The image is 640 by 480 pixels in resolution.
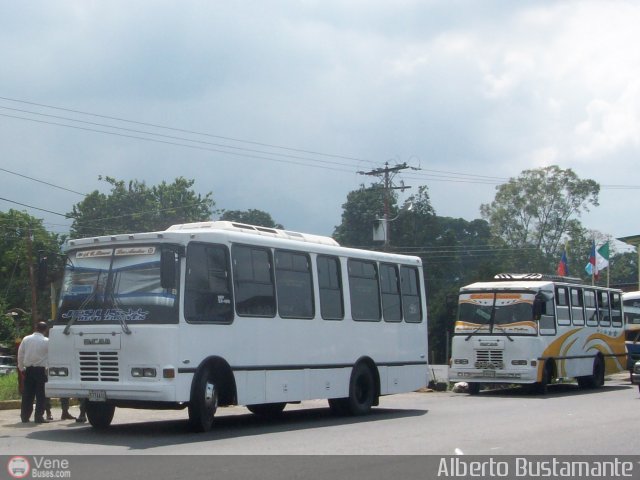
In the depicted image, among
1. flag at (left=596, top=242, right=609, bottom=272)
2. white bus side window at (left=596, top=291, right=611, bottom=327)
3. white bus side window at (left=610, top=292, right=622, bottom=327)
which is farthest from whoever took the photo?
flag at (left=596, top=242, right=609, bottom=272)

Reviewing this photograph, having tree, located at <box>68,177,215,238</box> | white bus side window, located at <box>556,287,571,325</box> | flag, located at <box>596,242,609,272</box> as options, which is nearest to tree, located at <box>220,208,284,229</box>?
tree, located at <box>68,177,215,238</box>

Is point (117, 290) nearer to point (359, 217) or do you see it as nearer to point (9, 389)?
point (9, 389)

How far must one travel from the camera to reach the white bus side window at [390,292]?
19641 millimetres

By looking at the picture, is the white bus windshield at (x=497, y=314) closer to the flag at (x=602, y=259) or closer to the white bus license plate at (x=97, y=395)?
the white bus license plate at (x=97, y=395)

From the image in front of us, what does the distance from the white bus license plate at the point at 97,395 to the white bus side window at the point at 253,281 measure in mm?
2497

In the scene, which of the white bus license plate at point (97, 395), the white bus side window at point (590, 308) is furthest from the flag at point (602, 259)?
the white bus license plate at point (97, 395)

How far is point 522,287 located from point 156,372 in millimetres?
14922

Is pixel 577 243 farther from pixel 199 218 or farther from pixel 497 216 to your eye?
pixel 199 218

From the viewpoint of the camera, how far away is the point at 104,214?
69938 millimetres

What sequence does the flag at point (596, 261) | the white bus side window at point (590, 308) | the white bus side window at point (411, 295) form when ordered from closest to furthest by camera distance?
the white bus side window at point (411, 295)
the white bus side window at point (590, 308)
the flag at point (596, 261)

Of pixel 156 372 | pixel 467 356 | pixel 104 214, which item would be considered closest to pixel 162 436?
pixel 156 372

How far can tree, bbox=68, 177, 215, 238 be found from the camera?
68875mm

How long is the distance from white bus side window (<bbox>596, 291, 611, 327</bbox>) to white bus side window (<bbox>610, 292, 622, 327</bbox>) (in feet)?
1.55

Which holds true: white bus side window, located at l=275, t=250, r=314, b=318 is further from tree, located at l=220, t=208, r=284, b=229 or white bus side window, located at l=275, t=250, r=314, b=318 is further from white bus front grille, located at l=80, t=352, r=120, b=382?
tree, located at l=220, t=208, r=284, b=229
